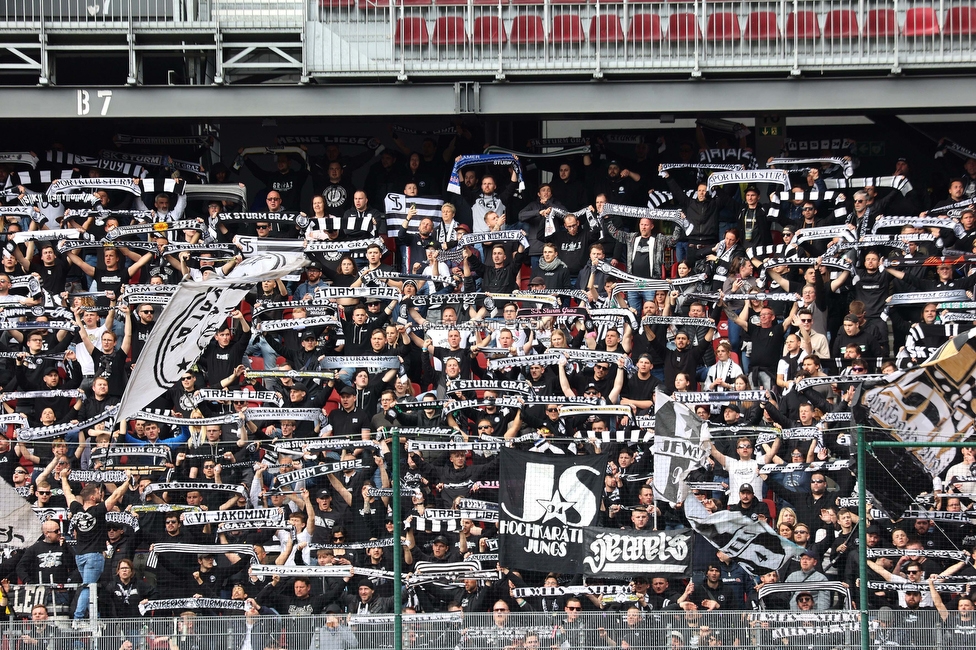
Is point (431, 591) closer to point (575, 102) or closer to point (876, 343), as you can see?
point (876, 343)

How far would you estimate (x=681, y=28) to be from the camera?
18.5 meters

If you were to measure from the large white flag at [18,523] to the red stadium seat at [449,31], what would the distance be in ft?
30.7

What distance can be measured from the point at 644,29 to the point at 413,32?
310 cm

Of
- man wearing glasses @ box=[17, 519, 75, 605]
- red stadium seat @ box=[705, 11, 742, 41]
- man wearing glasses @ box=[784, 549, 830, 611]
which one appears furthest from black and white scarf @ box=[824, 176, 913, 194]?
man wearing glasses @ box=[17, 519, 75, 605]

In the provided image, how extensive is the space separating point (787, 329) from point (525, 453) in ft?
20.4

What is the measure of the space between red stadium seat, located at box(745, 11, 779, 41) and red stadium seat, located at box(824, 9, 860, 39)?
2.27ft

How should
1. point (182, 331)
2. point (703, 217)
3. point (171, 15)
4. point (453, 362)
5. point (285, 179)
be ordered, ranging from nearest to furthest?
point (182, 331) < point (453, 362) < point (703, 217) < point (171, 15) < point (285, 179)

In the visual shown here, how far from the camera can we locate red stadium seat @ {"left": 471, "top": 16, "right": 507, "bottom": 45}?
18516mm

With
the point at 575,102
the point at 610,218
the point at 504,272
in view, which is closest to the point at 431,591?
the point at 504,272

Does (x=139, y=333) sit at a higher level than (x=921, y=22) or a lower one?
lower

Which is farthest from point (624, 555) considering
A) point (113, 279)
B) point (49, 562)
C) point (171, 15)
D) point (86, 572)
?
point (171, 15)

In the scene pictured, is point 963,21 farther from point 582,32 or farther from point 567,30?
point 567,30

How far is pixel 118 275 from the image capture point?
17.6 metres

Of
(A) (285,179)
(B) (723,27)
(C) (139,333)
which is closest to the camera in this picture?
(C) (139,333)
